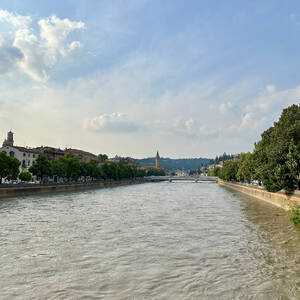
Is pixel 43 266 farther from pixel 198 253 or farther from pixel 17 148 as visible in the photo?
pixel 17 148

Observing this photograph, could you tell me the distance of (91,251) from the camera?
1941 centimetres

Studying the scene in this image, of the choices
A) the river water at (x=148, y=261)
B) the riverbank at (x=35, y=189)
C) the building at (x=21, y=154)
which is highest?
the building at (x=21, y=154)

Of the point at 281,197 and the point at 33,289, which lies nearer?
the point at 33,289

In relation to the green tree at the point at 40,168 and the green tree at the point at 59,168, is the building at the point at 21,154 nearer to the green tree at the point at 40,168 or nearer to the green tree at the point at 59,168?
the green tree at the point at 59,168

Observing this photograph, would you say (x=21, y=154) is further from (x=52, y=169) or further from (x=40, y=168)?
(x=40, y=168)

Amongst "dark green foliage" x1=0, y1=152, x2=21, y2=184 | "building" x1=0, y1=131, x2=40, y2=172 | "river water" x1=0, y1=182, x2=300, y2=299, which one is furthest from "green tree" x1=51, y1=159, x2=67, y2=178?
"river water" x1=0, y1=182, x2=300, y2=299

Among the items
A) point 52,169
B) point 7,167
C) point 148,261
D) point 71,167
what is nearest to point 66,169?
point 71,167

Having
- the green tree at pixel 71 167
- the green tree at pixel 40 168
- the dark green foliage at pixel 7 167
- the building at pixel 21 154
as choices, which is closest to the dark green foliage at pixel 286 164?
the dark green foliage at pixel 7 167

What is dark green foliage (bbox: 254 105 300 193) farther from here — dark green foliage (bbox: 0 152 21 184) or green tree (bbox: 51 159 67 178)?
green tree (bbox: 51 159 67 178)

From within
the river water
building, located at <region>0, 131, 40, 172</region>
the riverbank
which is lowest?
the river water

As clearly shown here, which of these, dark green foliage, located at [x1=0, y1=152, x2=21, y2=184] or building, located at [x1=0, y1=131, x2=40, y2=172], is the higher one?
building, located at [x1=0, y1=131, x2=40, y2=172]

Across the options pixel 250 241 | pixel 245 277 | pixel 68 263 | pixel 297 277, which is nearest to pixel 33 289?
pixel 68 263

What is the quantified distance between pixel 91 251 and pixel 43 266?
12.2 ft

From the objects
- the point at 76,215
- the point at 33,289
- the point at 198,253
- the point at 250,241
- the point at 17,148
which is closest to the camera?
the point at 33,289
